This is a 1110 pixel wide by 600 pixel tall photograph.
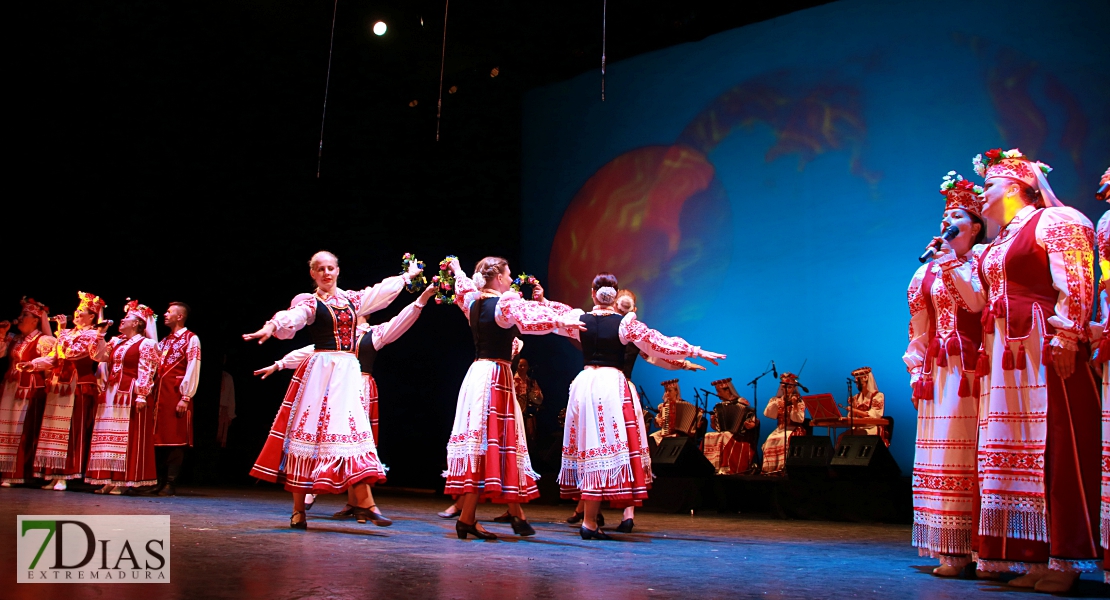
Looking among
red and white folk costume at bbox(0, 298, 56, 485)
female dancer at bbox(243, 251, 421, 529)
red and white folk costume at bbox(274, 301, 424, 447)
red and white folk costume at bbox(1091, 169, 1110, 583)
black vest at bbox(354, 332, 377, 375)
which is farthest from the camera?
red and white folk costume at bbox(0, 298, 56, 485)

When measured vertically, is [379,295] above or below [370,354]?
above

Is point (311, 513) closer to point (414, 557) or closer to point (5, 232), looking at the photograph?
point (414, 557)

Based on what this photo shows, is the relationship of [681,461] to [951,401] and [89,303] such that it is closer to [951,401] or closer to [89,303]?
[951,401]

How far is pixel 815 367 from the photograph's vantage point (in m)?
8.56

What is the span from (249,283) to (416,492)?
295cm

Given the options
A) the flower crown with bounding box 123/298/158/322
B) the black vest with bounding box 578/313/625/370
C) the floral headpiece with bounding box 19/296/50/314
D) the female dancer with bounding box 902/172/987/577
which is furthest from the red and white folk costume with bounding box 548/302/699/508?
the floral headpiece with bounding box 19/296/50/314

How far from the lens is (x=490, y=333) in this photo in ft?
14.4

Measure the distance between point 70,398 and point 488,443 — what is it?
5.47 metres

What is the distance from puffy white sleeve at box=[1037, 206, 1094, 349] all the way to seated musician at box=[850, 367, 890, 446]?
475cm

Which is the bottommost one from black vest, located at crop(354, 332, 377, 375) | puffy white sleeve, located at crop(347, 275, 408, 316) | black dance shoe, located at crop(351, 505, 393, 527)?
black dance shoe, located at crop(351, 505, 393, 527)

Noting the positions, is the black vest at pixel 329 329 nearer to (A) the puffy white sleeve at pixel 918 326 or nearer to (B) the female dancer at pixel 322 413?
(B) the female dancer at pixel 322 413

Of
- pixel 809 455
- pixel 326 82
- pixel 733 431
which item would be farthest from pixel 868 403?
pixel 326 82

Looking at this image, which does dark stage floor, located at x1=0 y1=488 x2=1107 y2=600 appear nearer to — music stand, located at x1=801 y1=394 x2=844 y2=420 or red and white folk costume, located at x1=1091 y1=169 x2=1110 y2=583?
red and white folk costume, located at x1=1091 y1=169 x2=1110 y2=583

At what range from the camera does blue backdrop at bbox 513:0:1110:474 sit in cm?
743
